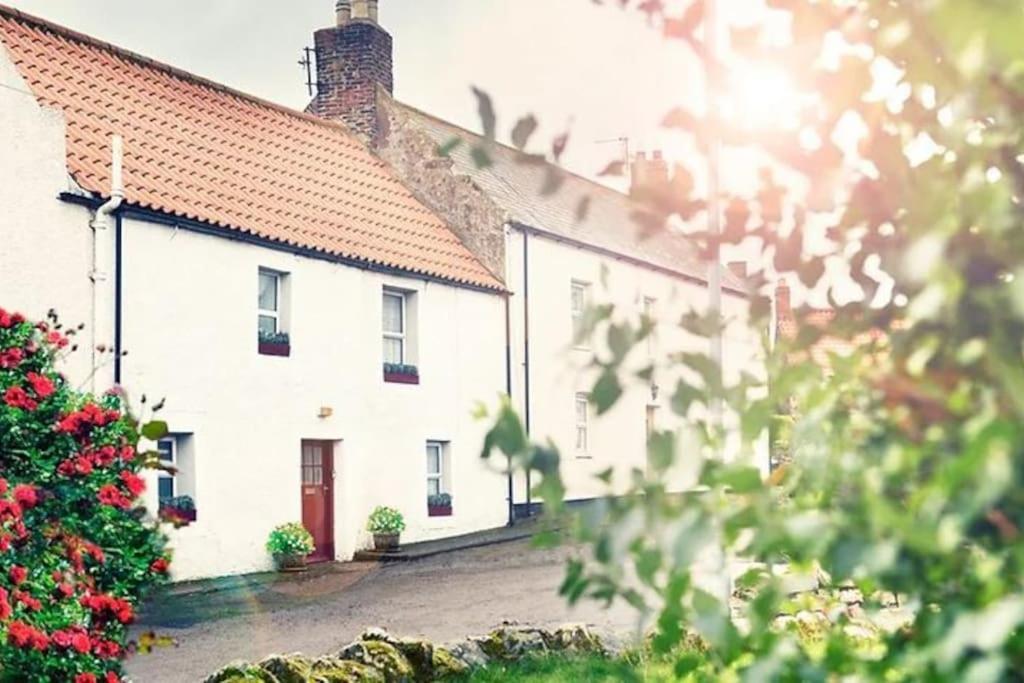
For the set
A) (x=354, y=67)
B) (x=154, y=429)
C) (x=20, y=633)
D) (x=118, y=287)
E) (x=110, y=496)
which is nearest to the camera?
(x=154, y=429)

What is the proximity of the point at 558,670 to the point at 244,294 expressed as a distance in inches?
455

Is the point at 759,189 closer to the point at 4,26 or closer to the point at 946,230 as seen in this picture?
the point at 946,230

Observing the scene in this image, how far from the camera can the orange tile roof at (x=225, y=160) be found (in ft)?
63.4

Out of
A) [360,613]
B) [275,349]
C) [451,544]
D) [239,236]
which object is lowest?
[360,613]

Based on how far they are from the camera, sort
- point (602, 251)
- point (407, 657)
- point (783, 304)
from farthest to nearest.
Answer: point (602, 251), point (407, 657), point (783, 304)

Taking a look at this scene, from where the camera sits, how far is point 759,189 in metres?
2.41

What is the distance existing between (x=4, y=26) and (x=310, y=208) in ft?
19.6

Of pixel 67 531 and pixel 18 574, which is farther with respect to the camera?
pixel 67 531

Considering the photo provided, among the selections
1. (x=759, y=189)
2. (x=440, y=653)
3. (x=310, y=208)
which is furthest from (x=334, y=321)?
(x=759, y=189)

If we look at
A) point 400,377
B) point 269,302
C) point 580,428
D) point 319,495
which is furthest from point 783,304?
point 580,428

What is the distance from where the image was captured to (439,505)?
2480 centimetres

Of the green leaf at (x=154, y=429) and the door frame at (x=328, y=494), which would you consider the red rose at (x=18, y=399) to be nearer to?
the green leaf at (x=154, y=429)

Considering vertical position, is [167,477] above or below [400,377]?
below

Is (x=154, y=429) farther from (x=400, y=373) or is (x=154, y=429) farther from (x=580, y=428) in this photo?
(x=580, y=428)
